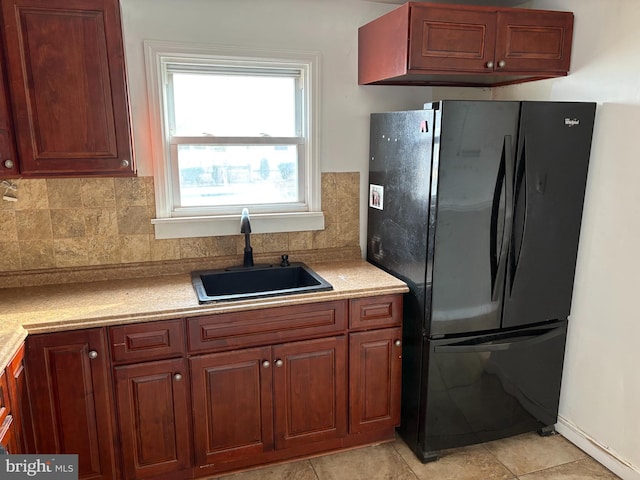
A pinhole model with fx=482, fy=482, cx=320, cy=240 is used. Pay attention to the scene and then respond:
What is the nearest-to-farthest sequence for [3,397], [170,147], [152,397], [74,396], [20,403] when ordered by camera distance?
[3,397] → [20,403] → [74,396] → [152,397] → [170,147]

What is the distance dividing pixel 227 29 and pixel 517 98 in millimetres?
1630

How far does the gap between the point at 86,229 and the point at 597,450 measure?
9.04 feet

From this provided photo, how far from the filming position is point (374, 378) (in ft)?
7.93

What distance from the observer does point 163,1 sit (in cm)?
228

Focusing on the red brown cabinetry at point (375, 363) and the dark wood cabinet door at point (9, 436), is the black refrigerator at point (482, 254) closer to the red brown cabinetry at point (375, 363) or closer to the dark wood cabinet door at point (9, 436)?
the red brown cabinetry at point (375, 363)

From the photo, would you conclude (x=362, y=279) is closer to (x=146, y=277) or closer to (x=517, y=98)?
(x=146, y=277)

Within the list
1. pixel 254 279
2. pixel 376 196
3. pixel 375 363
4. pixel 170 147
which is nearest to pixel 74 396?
pixel 254 279

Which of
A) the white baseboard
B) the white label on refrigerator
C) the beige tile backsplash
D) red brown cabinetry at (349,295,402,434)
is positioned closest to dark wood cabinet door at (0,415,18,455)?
the beige tile backsplash

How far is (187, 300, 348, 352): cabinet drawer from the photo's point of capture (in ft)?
6.84

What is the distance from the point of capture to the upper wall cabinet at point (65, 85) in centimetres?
183

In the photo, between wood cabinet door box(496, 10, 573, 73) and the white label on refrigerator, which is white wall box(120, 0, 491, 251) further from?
wood cabinet door box(496, 10, 573, 73)

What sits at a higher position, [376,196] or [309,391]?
[376,196]

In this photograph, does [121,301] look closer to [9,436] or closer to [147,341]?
[147,341]

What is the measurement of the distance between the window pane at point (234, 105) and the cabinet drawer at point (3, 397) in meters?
1.37
